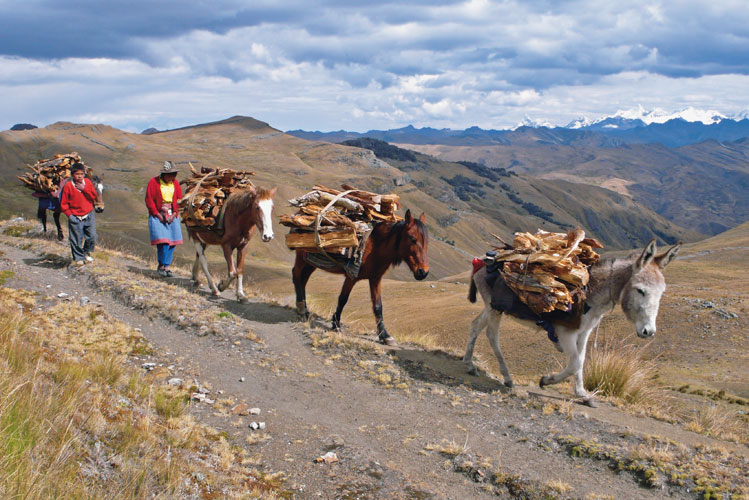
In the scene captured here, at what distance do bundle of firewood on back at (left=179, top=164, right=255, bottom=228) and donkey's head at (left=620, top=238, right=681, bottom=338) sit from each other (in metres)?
9.24

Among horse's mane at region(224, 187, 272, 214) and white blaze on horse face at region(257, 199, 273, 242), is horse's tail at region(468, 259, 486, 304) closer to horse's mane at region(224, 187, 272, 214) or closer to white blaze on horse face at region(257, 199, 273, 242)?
white blaze on horse face at region(257, 199, 273, 242)

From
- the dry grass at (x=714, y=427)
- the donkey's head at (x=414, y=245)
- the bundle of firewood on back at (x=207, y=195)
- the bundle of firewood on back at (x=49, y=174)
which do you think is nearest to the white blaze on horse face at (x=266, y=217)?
the bundle of firewood on back at (x=207, y=195)

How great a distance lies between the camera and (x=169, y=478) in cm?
395

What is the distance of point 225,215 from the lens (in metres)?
12.5

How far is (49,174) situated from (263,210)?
12.1 m

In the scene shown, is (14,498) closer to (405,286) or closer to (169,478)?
(169,478)

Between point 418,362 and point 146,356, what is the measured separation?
442cm

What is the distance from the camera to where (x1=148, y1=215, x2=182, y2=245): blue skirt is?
1272 centimetres

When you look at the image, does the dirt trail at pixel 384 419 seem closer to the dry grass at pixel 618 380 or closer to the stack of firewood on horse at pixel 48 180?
the dry grass at pixel 618 380

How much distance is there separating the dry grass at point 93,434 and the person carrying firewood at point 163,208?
5.89 meters

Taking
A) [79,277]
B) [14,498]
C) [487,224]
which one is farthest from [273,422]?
[487,224]

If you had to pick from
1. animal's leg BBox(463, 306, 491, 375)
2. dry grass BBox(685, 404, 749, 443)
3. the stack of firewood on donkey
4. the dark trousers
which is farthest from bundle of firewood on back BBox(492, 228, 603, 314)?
the dark trousers

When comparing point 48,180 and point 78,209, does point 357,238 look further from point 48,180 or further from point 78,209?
point 48,180

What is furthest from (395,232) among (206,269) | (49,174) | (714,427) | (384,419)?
(49,174)
